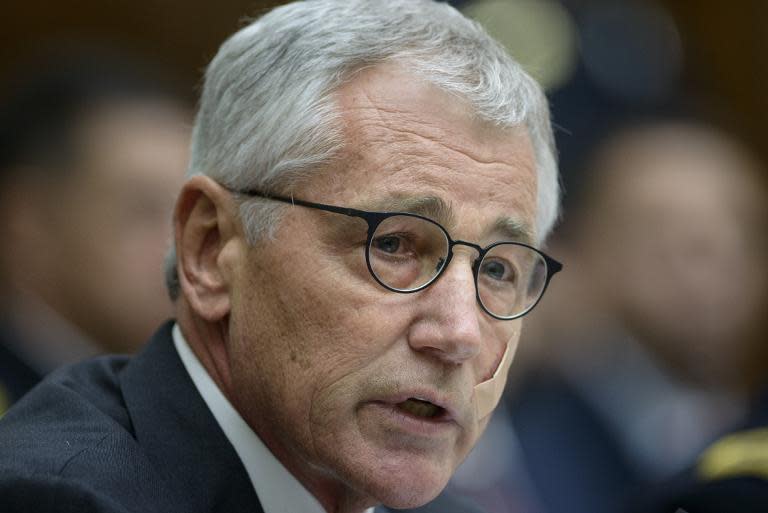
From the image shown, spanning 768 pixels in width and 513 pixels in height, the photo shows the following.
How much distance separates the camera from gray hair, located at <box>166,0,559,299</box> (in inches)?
97.7

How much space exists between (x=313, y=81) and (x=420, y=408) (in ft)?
2.36

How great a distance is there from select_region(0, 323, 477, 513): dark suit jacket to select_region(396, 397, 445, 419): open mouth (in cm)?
35

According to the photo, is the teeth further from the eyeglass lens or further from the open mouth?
the eyeglass lens

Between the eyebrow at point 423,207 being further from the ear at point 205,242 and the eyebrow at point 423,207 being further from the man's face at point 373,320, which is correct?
the ear at point 205,242

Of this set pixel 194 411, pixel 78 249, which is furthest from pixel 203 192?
pixel 78 249

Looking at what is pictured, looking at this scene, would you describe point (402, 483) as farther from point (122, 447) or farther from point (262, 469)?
point (122, 447)

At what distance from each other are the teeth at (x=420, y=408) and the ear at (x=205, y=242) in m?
0.44

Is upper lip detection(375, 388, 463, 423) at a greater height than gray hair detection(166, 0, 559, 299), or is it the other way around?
gray hair detection(166, 0, 559, 299)

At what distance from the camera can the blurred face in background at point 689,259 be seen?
4.77m

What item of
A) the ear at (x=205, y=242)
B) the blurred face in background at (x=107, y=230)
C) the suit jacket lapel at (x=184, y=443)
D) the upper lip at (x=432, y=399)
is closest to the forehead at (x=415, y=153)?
the ear at (x=205, y=242)

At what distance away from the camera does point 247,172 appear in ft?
8.33

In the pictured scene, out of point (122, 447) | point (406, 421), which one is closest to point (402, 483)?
point (406, 421)

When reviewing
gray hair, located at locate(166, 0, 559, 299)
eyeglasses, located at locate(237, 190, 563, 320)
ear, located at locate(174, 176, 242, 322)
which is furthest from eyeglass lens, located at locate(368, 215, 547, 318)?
ear, located at locate(174, 176, 242, 322)

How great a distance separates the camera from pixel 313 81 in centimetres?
251
